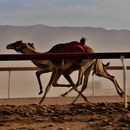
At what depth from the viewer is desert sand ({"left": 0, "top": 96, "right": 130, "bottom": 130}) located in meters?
8.87

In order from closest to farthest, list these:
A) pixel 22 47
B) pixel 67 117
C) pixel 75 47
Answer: pixel 67 117
pixel 75 47
pixel 22 47

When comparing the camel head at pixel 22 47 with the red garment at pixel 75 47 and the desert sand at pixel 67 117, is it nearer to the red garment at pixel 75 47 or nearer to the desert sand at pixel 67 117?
the red garment at pixel 75 47

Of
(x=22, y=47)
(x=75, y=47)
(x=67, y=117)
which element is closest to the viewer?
(x=67, y=117)

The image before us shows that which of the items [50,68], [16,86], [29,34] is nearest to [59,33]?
[29,34]

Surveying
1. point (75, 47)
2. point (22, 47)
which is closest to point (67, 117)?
Answer: point (75, 47)

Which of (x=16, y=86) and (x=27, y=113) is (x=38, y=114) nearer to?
(x=27, y=113)

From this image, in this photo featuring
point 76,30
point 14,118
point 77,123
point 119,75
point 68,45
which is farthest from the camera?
point 76,30

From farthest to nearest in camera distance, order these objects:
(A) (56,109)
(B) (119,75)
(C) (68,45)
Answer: (B) (119,75), (C) (68,45), (A) (56,109)

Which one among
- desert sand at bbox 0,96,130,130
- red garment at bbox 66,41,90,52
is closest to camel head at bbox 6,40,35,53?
red garment at bbox 66,41,90,52

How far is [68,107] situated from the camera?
1069 cm

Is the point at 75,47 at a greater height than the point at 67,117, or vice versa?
the point at 75,47

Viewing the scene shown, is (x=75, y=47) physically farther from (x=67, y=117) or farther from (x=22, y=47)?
(x=67, y=117)

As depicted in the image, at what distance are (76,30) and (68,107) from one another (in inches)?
7053

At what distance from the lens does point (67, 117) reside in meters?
9.60
